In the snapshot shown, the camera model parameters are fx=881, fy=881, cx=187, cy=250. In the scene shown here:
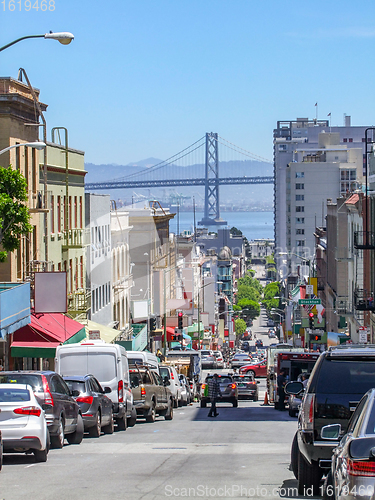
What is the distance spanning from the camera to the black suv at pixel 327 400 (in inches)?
399

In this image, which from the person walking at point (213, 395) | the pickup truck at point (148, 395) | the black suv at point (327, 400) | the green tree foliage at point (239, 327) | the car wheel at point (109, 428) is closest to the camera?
the black suv at point (327, 400)

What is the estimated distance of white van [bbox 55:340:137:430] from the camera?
22.2 metres

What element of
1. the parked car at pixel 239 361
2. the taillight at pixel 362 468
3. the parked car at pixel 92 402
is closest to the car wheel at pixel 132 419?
the parked car at pixel 92 402

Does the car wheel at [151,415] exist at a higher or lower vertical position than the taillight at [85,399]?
lower

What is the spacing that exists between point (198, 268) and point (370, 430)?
358ft

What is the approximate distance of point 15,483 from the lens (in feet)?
40.2

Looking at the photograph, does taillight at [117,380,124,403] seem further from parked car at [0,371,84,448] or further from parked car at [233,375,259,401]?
parked car at [233,375,259,401]

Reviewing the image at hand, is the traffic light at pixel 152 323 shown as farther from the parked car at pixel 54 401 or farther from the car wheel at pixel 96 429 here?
the parked car at pixel 54 401

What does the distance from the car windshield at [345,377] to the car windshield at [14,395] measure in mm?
6066

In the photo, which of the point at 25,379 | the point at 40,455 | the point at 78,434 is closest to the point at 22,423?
the point at 40,455

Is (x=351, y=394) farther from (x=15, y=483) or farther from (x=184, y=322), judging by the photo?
(x=184, y=322)

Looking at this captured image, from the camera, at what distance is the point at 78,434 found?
59.7ft

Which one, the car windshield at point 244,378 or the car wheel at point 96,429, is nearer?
the car wheel at point 96,429

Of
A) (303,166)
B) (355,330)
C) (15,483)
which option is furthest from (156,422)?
(303,166)
